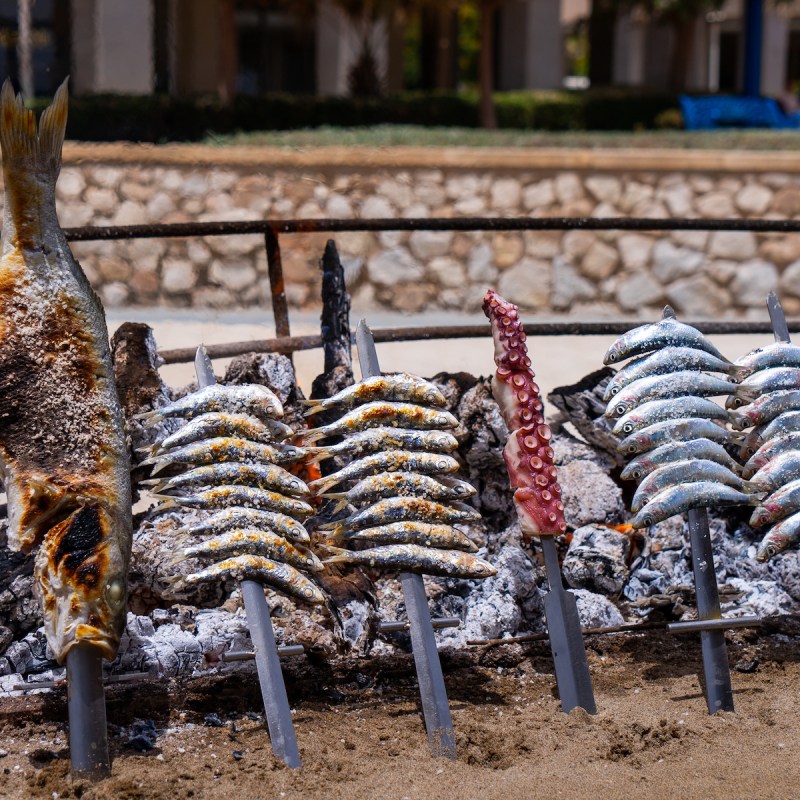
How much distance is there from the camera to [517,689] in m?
3.90

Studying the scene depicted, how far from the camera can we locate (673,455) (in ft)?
12.9

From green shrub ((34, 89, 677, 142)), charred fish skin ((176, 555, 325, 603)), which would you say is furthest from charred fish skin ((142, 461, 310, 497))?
green shrub ((34, 89, 677, 142))

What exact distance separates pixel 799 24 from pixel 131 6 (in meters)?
23.9

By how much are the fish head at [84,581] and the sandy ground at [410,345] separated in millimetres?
4114

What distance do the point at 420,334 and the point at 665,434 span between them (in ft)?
5.16

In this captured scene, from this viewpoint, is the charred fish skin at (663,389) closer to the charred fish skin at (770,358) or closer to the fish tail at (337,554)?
the charred fish skin at (770,358)

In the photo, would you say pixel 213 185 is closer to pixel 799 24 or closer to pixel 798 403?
pixel 798 403

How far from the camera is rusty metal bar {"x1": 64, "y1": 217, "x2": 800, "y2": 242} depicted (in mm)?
4805

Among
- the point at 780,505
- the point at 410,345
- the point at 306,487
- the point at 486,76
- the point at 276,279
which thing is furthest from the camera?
the point at 486,76

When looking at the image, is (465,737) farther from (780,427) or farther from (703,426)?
(780,427)

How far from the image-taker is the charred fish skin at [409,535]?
12.0ft

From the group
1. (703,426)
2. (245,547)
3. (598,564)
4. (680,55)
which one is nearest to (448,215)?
(598,564)

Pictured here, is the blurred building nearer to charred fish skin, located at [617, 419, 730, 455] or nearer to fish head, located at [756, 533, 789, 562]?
charred fish skin, located at [617, 419, 730, 455]

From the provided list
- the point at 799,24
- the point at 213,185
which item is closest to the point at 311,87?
the point at 213,185
